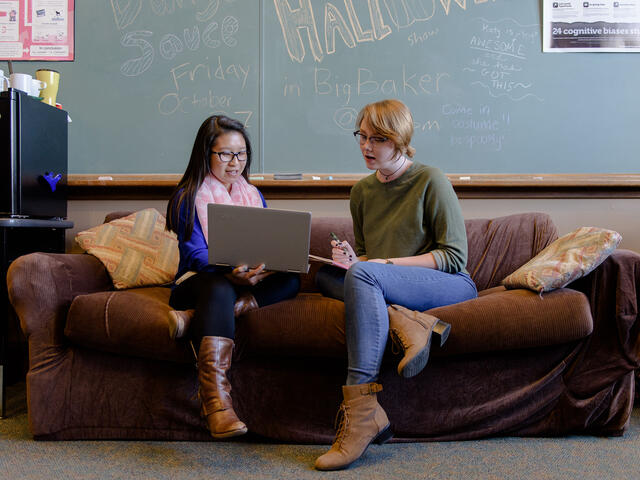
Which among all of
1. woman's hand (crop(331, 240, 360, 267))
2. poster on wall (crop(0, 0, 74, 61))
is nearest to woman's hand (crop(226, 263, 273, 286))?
woman's hand (crop(331, 240, 360, 267))

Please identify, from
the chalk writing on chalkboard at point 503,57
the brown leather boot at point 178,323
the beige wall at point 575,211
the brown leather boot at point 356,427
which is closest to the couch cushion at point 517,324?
the brown leather boot at point 356,427

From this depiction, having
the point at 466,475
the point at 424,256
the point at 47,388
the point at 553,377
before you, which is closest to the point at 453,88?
the point at 424,256

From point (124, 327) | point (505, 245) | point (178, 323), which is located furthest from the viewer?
point (505, 245)

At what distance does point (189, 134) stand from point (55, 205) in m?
0.63

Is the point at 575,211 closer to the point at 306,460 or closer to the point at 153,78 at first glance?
the point at 306,460

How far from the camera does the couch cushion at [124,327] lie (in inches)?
60.0

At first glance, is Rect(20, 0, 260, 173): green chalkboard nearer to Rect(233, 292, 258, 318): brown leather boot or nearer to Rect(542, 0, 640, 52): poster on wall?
Rect(233, 292, 258, 318): brown leather boot

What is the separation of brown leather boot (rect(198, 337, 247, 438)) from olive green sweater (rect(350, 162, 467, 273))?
1.98 ft

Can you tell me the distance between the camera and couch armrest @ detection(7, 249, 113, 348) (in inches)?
61.2

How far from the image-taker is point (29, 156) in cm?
201

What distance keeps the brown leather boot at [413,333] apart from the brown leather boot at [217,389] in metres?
0.42

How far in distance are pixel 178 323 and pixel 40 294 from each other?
18.0 inches

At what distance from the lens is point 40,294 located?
158 centimetres

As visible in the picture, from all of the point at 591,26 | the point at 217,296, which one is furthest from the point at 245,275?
the point at 591,26
